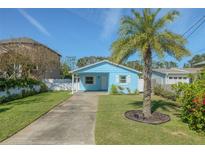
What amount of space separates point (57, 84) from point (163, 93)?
50.0 ft

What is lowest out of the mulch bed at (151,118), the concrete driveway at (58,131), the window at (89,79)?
the concrete driveway at (58,131)

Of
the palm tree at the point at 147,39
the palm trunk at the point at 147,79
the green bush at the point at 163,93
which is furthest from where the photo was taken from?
the green bush at the point at 163,93

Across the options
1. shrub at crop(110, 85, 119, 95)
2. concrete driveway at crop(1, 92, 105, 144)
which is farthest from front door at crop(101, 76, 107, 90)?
concrete driveway at crop(1, 92, 105, 144)

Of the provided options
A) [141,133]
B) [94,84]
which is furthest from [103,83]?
[141,133]

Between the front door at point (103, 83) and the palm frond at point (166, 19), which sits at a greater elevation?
the palm frond at point (166, 19)

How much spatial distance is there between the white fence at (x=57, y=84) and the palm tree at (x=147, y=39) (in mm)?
17828

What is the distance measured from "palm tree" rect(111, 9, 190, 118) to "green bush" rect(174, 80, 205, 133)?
171 centimetres

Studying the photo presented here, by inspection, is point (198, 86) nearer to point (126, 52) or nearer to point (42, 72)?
point (126, 52)

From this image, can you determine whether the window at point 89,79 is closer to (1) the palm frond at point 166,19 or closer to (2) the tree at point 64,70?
(2) the tree at point 64,70

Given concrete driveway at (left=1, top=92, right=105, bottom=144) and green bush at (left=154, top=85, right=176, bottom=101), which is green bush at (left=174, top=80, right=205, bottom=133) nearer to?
concrete driveway at (left=1, top=92, right=105, bottom=144)

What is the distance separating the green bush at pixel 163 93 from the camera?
15443 mm

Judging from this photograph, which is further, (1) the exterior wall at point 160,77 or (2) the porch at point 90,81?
(1) the exterior wall at point 160,77

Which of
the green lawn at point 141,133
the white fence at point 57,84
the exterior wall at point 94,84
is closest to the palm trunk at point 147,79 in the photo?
the green lawn at point 141,133
